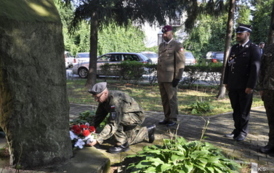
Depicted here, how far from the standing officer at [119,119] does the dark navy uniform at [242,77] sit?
4.62ft

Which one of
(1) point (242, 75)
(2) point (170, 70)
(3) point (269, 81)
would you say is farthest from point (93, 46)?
(3) point (269, 81)

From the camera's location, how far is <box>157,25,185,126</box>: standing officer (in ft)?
17.2

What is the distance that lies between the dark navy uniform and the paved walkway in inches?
13.6

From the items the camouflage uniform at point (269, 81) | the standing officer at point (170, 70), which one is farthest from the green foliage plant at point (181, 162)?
the standing officer at point (170, 70)

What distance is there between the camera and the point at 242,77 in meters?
4.29

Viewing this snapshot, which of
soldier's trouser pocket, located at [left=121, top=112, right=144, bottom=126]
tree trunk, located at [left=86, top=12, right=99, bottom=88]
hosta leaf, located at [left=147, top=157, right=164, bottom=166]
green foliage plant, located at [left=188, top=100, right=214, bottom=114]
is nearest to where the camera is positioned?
Result: hosta leaf, located at [left=147, top=157, right=164, bottom=166]

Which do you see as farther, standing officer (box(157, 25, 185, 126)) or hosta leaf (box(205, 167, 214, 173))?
standing officer (box(157, 25, 185, 126))

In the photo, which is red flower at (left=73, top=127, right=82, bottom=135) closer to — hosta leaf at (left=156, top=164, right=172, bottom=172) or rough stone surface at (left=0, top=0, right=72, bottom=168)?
rough stone surface at (left=0, top=0, right=72, bottom=168)

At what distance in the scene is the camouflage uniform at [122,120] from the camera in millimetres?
3586

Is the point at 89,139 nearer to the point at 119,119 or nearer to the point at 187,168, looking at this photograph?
the point at 119,119

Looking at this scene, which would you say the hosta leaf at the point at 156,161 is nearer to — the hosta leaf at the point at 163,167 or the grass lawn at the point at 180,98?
the hosta leaf at the point at 163,167

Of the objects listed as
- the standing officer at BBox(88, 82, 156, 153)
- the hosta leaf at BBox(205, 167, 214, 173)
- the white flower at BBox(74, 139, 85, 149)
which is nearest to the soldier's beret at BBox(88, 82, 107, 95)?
the standing officer at BBox(88, 82, 156, 153)

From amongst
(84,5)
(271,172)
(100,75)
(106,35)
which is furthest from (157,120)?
(106,35)

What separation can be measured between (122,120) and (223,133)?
6.93ft
